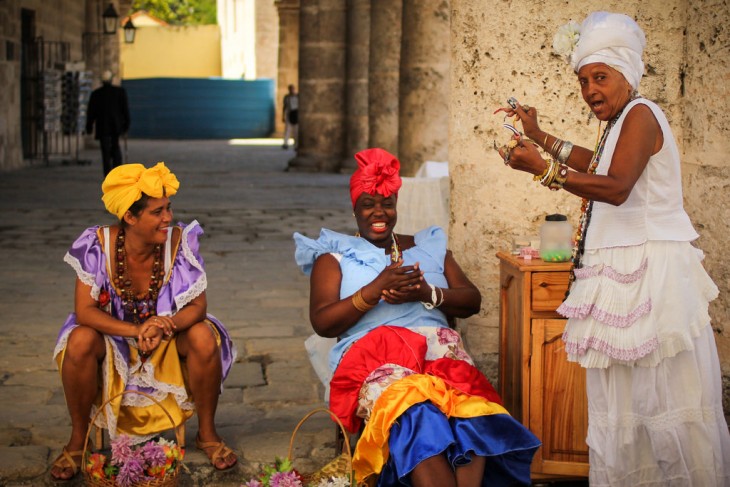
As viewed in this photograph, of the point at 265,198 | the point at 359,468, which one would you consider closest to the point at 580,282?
the point at 359,468

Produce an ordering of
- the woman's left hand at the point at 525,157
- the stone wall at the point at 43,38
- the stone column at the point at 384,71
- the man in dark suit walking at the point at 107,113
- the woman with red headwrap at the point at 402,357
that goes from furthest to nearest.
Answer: the stone wall at the point at 43,38 → the stone column at the point at 384,71 → the man in dark suit walking at the point at 107,113 → the woman with red headwrap at the point at 402,357 → the woman's left hand at the point at 525,157

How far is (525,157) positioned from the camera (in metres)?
3.30

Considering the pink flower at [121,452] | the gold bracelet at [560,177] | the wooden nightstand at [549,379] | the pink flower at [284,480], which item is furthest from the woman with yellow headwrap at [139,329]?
the gold bracelet at [560,177]

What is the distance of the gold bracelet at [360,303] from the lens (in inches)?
161

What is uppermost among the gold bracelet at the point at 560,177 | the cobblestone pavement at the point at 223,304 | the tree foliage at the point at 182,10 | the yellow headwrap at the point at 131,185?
the tree foliage at the point at 182,10

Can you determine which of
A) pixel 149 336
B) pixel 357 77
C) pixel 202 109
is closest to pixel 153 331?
pixel 149 336

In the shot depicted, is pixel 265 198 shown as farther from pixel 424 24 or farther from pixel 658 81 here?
pixel 658 81

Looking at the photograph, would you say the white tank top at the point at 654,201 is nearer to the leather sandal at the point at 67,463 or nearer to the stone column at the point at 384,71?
the leather sandal at the point at 67,463

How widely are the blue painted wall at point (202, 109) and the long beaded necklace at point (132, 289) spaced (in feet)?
108

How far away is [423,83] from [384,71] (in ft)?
15.7

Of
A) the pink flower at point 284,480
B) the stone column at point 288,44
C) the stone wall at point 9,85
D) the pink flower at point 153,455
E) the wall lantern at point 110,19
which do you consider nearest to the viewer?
the pink flower at point 284,480

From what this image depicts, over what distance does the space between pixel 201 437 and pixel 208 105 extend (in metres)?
33.5

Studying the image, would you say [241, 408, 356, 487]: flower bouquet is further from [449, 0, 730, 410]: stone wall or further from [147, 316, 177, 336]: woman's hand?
[449, 0, 730, 410]: stone wall

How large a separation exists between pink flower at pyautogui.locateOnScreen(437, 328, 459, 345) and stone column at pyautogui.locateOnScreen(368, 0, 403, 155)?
12.9 metres
